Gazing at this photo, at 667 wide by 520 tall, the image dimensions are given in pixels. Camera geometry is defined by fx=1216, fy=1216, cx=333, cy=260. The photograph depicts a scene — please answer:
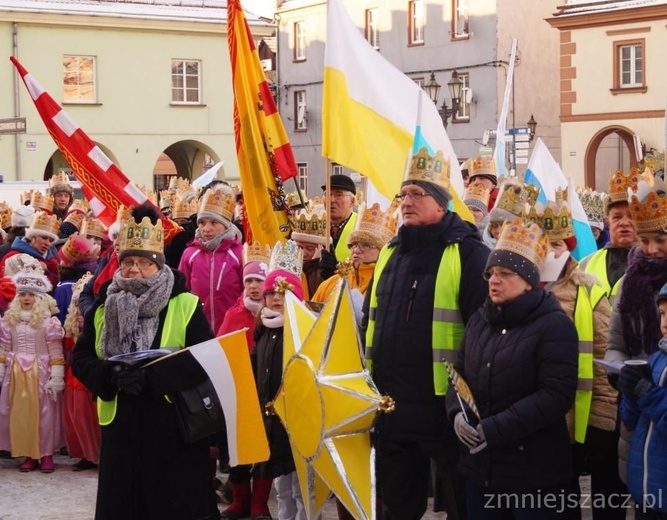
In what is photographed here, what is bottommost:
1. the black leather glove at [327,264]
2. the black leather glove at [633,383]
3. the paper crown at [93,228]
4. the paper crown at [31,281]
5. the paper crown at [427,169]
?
the black leather glove at [633,383]

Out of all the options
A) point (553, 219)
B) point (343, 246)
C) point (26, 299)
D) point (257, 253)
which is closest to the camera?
point (553, 219)

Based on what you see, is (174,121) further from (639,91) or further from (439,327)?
(439,327)

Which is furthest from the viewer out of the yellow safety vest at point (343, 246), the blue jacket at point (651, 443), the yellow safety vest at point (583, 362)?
the yellow safety vest at point (343, 246)

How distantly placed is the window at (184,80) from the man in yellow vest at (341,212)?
28150mm

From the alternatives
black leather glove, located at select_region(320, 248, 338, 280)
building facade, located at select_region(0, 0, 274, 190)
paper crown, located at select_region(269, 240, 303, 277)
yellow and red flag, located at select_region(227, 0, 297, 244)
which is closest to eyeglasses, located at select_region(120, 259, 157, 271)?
paper crown, located at select_region(269, 240, 303, 277)

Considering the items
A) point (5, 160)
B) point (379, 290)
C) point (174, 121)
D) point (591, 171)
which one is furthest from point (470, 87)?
point (379, 290)

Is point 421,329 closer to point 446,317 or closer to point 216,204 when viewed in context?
point 446,317

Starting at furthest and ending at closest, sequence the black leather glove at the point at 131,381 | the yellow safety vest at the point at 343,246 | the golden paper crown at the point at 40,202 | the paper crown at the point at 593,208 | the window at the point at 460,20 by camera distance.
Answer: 1. the window at the point at 460,20
2. the golden paper crown at the point at 40,202
3. the paper crown at the point at 593,208
4. the yellow safety vest at the point at 343,246
5. the black leather glove at the point at 131,381

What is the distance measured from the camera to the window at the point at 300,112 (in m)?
48.2

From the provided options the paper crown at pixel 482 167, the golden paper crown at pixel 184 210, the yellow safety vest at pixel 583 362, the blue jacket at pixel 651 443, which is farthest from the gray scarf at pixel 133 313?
the golden paper crown at pixel 184 210

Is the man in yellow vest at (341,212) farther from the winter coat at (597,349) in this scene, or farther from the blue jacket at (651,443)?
the blue jacket at (651,443)

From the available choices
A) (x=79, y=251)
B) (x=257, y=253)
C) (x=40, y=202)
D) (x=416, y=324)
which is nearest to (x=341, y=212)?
(x=257, y=253)

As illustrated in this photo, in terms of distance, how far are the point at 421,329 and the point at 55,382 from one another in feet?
14.4

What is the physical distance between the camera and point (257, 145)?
9398mm
